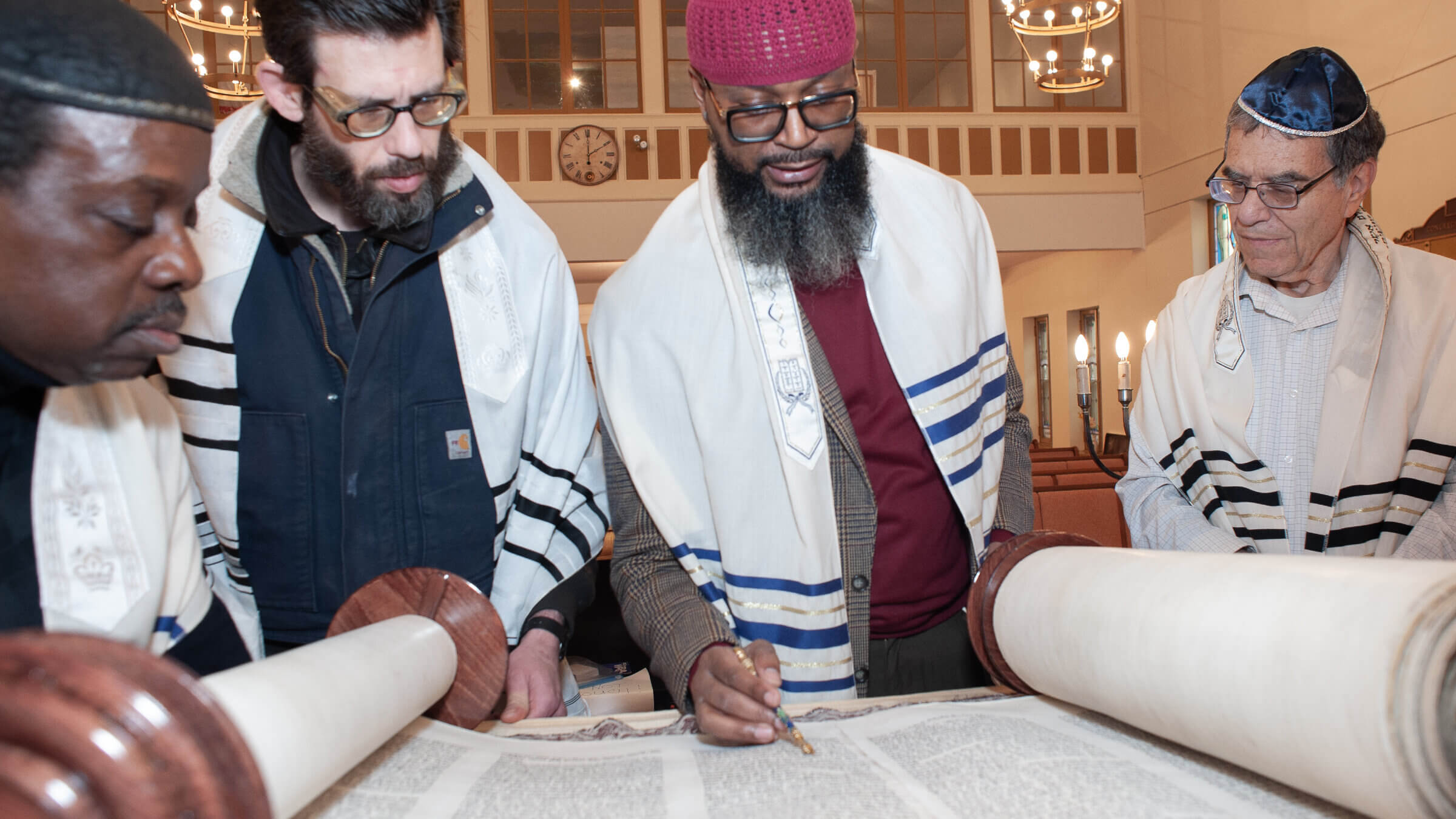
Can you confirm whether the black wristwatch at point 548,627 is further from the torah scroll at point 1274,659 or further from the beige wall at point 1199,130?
the beige wall at point 1199,130

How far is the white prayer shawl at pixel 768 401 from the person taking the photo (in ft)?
5.75

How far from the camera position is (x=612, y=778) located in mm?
1075

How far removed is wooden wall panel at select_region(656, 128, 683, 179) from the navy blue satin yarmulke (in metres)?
11.7

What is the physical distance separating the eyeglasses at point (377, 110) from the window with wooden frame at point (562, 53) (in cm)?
1240

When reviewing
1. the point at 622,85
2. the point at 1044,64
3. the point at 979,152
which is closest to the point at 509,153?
the point at 622,85

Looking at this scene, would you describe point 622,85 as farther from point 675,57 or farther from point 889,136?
point 889,136

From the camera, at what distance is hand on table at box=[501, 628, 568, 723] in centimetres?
154

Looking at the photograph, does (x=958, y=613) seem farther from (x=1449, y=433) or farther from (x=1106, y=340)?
(x=1106, y=340)

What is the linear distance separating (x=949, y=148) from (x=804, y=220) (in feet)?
41.4

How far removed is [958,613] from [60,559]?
145cm

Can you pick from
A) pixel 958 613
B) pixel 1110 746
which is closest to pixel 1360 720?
pixel 1110 746

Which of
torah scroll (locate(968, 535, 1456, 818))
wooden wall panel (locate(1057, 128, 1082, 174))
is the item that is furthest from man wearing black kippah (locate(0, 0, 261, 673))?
→ wooden wall panel (locate(1057, 128, 1082, 174))

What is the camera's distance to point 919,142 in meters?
13.7

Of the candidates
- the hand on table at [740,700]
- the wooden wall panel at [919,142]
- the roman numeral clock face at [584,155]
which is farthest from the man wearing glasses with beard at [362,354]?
the wooden wall panel at [919,142]
